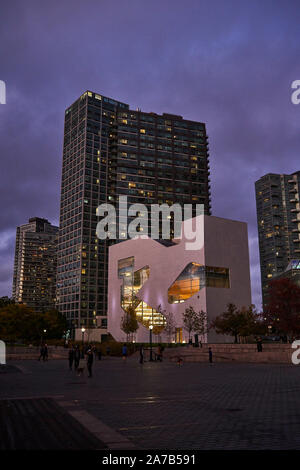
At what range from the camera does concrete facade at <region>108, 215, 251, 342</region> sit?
198 ft

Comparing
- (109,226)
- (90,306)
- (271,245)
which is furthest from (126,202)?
(271,245)

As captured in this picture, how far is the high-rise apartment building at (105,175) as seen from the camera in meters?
130

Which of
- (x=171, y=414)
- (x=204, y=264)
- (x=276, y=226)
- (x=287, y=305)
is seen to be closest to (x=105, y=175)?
(x=276, y=226)

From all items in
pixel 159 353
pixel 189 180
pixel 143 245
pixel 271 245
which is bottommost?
pixel 159 353

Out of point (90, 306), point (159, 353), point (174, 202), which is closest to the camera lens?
point (159, 353)

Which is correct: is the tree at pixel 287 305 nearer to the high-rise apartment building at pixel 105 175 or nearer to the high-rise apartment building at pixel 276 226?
the high-rise apartment building at pixel 105 175

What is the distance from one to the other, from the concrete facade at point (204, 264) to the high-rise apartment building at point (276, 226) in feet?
336

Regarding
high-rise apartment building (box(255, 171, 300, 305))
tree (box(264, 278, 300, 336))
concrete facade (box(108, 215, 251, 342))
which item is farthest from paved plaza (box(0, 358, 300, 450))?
high-rise apartment building (box(255, 171, 300, 305))

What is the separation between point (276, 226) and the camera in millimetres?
167125

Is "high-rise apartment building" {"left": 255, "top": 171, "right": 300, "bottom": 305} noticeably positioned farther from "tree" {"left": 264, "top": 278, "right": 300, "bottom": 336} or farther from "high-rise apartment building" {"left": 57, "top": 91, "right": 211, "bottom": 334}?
"tree" {"left": 264, "top": 278, "right": 300, "bottom": 336}

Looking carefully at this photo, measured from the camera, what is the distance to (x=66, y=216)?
463 ft
